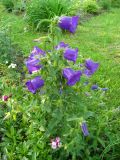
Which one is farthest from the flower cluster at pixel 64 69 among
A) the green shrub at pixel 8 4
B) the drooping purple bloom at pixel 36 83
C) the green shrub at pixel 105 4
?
the green shrub at pixel 105 4

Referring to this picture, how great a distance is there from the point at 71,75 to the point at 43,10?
4971 millimetres

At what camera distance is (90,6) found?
927cm

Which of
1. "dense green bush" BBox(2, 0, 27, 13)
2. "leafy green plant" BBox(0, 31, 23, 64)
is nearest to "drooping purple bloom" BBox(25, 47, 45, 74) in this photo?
"leafy green plant" BBox(0, 31, 23, 64)

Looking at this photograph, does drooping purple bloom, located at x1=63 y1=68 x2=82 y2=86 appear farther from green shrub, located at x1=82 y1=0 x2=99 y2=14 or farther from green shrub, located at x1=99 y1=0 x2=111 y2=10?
green shrub, located at x1=99 y1=0 x2=111 y2=10

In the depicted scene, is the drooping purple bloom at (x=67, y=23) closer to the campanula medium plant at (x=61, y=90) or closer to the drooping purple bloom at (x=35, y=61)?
the campanula medium plant at (x=61, y=90)

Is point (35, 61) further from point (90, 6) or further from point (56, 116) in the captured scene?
point (90, 6)

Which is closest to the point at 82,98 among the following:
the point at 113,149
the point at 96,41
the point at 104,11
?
the point at 113,149

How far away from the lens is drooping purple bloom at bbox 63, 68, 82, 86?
2996mm

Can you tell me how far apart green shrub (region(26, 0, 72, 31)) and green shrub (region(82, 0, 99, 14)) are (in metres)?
1.25

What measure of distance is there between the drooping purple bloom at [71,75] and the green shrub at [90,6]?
20.7ft

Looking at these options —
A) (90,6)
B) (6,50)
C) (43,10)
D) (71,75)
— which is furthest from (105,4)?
(71,75)

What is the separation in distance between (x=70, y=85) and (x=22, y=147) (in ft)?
2.49

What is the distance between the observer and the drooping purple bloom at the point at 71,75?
2996 millimetres

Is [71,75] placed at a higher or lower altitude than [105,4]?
higher
